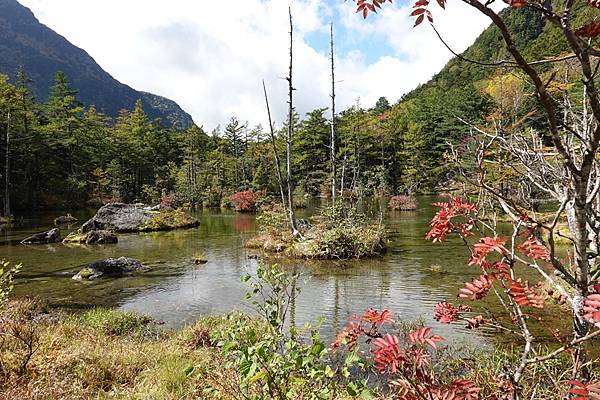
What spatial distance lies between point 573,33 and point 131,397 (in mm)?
3652

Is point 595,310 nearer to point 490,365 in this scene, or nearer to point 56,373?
point 490,365

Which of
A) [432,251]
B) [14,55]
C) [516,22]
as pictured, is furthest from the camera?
[14,55]

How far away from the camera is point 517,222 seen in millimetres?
1742

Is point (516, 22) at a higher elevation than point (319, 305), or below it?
higher

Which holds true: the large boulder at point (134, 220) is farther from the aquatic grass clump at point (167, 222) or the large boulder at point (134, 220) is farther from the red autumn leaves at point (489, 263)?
the red autumn leaves at point (489, 263)

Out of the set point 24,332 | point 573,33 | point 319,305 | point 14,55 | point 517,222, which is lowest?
point 319,305

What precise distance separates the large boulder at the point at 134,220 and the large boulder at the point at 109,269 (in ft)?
29.2

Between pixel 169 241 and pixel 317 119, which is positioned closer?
pixel 169 241

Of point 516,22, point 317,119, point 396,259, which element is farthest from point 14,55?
point 396,259

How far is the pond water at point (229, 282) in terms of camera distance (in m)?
6.87

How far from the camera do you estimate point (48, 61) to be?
130 metres

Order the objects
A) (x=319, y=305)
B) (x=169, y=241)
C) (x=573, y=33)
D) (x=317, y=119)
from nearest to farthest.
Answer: (x=573, y=33) < (x=319, y=305) < (x=169, y=241) < (x=317, y=119)

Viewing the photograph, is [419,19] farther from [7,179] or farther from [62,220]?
[7,179]

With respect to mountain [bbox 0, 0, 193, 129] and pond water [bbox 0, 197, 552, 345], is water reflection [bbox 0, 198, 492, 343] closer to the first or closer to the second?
pond water [bbox 0, 197, 552, 345]
